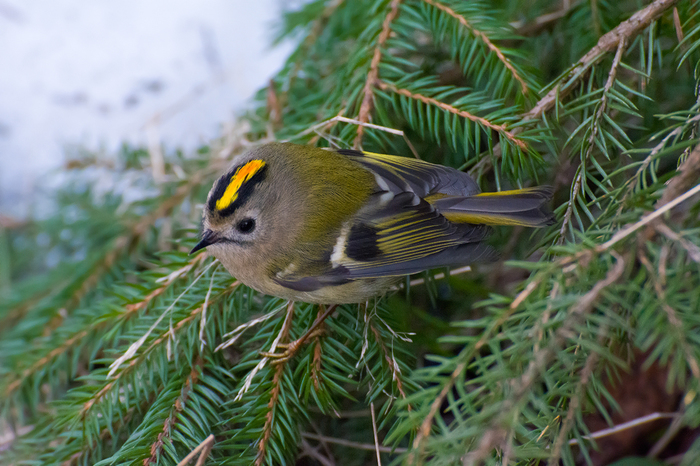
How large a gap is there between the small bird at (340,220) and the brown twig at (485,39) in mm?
213

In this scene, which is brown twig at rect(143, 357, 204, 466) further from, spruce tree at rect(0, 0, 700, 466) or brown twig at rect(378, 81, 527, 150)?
brown twig at rect(378, 81, 527, 150)

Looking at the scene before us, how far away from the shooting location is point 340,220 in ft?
3.75

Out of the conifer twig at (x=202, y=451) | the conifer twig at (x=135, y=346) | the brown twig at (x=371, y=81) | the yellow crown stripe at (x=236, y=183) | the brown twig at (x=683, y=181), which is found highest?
the brown twig at (x=371, y=81)

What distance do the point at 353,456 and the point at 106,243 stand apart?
3.31ft

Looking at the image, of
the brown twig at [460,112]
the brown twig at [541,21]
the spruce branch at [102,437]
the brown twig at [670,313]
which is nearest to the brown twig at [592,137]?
the brown twig at [460,112]

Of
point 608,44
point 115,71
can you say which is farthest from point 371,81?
point 115,71

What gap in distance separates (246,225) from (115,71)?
1583 mm

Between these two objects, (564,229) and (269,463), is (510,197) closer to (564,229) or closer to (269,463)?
(564,229)

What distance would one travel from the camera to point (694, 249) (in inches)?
20.0

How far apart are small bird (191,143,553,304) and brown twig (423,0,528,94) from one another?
0.70 feet

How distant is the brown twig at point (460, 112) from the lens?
947mm

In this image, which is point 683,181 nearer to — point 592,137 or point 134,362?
point 592,137

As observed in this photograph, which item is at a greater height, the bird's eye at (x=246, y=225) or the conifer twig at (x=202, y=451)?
the bird's eye at (x=246, y=225)

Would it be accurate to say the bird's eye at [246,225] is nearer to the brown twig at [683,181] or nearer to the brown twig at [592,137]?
the brown twig at [592,137]
